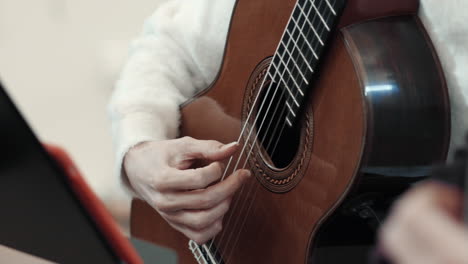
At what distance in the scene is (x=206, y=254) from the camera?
2.56 feet

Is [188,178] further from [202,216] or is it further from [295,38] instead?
[295,38]

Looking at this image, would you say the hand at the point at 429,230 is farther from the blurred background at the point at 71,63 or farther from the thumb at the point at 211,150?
the blurred background at the point at 71,63

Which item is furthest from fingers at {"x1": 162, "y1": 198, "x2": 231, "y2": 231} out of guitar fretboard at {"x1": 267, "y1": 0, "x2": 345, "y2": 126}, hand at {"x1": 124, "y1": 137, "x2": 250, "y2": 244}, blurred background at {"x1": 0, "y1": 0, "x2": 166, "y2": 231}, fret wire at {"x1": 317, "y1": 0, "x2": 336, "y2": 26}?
blurred background at {"x1": 0, "y1": 0, "x2": 166, "y2": 231}

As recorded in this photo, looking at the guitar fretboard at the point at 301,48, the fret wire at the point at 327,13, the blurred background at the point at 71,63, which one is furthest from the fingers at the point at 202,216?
the blurred background at the point at 71,63

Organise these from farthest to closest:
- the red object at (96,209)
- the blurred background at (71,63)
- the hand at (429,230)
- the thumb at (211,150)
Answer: the blurred background at (71,63), the thumb at (211,150), the red object at (96,209), the hand at (429,230)

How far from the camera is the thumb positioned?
69cm

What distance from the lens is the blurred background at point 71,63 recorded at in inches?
63.1

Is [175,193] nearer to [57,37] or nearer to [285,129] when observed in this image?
[285,129]

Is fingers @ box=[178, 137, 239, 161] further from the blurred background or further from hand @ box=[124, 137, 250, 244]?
the blurred background

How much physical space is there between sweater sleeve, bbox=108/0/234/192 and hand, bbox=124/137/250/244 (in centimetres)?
7

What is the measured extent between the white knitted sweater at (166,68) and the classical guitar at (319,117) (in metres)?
0.11

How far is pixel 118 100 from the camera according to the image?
2.94ft

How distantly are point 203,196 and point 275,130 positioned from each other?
12cm

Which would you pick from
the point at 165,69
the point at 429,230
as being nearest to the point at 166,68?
the point at 165,69
